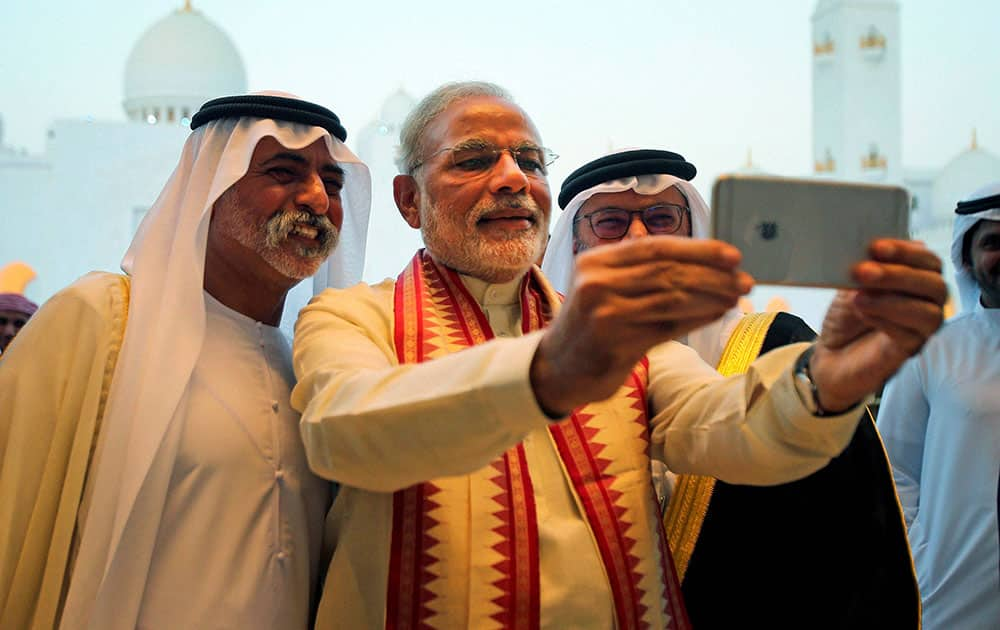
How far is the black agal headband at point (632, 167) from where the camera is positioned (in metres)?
3.03

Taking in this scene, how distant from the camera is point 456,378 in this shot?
1500 mm

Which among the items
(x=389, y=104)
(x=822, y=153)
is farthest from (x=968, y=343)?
(x=822, y=153)

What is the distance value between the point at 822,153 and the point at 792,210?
1078 inches

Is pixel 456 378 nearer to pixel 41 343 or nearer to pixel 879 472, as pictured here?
pixel 41 343

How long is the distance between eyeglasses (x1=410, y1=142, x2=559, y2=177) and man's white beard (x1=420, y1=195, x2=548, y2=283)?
9cm

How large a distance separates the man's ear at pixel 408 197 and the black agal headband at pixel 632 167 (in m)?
0.83

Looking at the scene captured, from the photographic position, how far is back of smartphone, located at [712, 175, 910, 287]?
1.48 meters

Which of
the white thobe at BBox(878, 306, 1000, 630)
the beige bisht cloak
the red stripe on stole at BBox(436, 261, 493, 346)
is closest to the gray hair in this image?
the red stripe on stole at BBox(436, 261, 493, 346)

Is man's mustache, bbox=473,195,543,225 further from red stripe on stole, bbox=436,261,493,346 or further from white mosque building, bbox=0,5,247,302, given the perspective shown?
white mosque building, bbox=0,5,247,302

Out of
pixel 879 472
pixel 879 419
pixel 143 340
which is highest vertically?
pixel 143 340

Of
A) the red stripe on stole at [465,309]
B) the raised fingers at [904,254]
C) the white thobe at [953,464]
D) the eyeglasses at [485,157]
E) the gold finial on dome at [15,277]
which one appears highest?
the eyeglasses at [485,157]

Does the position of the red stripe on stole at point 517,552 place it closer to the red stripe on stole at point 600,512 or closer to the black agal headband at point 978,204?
the red stripe on stole at point 600,512

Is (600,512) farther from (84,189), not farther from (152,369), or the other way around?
(84,189)

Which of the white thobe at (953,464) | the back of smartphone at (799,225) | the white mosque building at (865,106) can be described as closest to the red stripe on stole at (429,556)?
the back of smartphone at (799,225)
